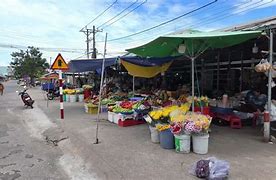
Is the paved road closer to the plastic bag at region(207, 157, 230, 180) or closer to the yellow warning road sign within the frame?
→ the yellow warning road sign

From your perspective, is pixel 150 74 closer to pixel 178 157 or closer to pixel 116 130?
pixel 116 130

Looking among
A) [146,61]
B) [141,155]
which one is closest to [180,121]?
[141,155]

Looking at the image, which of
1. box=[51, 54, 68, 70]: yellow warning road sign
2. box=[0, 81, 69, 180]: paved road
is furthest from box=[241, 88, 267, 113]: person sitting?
box=[51, 54, 68, 70]: yellow warning road sign

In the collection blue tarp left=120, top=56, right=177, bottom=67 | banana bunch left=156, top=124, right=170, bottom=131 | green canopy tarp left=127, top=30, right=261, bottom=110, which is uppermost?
green canopy tarp left=127, top=30, right=261, bottom=110

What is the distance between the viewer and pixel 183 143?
6.70 metres

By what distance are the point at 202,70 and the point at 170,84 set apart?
8.30 ft

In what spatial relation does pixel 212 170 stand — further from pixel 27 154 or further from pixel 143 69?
pixel 143 69

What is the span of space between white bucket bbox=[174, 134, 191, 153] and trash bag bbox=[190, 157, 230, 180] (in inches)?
53.2

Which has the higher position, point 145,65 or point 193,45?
point 193,45

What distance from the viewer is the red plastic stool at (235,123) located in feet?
31.0

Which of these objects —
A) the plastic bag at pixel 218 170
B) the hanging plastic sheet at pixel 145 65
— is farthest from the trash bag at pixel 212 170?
the hanging plastic sheet at pixel 145 65

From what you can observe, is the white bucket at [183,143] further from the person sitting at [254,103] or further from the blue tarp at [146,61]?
the blue tarp at [146,61]

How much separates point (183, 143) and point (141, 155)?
0.95m

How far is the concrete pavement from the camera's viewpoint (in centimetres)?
558
